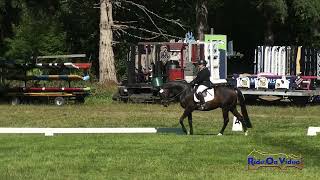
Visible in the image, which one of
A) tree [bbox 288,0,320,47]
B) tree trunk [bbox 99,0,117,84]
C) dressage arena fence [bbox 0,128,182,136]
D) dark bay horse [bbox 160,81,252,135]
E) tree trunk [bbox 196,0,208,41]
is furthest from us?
tree trunk [bbox 196,0,208,41]

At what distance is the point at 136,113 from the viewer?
23734mm

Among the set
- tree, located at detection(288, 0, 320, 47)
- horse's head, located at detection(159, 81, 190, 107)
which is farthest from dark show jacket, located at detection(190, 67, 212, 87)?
tree, located at detection(288, 0, 320, 47)

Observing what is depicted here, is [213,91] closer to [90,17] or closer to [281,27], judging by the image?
[90,17]

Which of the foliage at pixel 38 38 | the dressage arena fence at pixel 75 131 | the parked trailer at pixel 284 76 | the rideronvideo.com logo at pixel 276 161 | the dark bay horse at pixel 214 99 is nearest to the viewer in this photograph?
the rideronvideo.com logo at pixel 276 161

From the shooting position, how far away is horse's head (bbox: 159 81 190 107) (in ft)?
52.0

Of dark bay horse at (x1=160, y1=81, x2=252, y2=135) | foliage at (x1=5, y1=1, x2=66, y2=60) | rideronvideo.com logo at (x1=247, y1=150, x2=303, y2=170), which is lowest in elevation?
rideronvideo.com logo at (x1=247, y1=150, x2=303, y2=170)

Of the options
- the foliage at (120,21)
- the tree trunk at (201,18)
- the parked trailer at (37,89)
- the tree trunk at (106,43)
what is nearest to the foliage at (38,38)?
A: the foliage at (120,21)

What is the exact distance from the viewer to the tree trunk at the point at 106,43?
34.3 metres

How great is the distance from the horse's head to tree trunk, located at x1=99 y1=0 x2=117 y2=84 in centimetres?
1864

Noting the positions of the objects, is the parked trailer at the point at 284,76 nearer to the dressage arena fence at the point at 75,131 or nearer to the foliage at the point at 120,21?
the foliage at the point at 120,21

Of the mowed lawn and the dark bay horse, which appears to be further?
the dark bay horse

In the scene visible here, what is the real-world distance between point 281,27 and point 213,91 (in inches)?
1326

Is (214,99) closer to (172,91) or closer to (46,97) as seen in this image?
(172,91)

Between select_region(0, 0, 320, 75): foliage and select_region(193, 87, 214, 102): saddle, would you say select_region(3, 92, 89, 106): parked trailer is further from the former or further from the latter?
select_region(193, 87, 214, 102): saddle
